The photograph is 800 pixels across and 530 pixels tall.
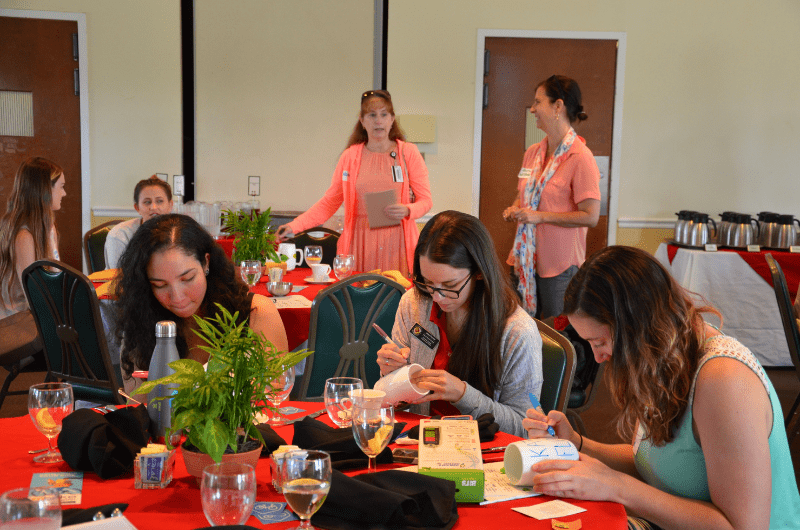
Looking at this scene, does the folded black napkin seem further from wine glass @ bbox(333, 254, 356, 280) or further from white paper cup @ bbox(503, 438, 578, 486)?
wine glass @ bbox(333, 254, 356, 280)

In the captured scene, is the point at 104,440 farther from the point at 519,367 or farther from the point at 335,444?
the point at 519,367

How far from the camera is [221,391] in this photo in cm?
136

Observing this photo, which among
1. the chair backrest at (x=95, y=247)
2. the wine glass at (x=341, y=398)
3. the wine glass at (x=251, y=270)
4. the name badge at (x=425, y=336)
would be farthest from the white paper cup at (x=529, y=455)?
the chair backrest at (x=95, y=247)

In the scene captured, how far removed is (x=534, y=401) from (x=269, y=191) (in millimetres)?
5192

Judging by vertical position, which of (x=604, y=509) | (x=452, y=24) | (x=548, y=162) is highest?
(x=452, y=24)

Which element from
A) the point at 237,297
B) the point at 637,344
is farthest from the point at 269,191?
the point at 637,344

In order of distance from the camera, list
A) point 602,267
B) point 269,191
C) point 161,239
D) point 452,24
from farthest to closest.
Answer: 1. point 269,191
2. point 452,24
3. point 161,239
4. point 602,267

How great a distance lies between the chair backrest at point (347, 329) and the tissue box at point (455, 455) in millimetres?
1403

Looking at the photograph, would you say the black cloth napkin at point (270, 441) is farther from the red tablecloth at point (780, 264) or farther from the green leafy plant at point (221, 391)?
the red tablecloth at point (780, 264)

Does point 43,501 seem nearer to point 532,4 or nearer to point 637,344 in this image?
point 637,344

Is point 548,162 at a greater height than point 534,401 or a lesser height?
greater

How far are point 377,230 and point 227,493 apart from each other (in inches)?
139

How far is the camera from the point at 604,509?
1395mm

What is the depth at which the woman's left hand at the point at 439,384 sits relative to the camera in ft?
6.33
